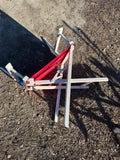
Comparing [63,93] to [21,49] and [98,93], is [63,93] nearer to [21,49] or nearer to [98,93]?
[98,93]

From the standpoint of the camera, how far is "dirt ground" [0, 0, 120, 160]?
381cm

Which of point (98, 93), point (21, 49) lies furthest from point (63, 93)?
point (21, 49)

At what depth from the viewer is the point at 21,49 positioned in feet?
17.8

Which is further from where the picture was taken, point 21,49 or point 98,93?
point 21,49

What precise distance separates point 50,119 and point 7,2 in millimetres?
5484

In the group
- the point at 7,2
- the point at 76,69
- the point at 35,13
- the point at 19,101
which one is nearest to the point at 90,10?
the point at 35,13

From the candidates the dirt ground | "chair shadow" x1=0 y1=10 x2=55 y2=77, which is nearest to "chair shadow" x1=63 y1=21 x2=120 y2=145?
the dirt ground

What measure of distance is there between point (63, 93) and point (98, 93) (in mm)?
1166

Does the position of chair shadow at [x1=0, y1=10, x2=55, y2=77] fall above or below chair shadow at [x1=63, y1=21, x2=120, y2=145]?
above

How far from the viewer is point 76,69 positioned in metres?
5.24

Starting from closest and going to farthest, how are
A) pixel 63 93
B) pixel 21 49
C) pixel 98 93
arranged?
pixel 63 93 < pixel 98 93 < pixel 21 49

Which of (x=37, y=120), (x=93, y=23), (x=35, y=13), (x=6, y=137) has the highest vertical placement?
(x=35, y=13)

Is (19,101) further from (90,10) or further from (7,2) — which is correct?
(90,10)

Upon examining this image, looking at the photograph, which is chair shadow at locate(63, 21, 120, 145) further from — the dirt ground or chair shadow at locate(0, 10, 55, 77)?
chair shadow at locate(0, 10, 55, 77)
